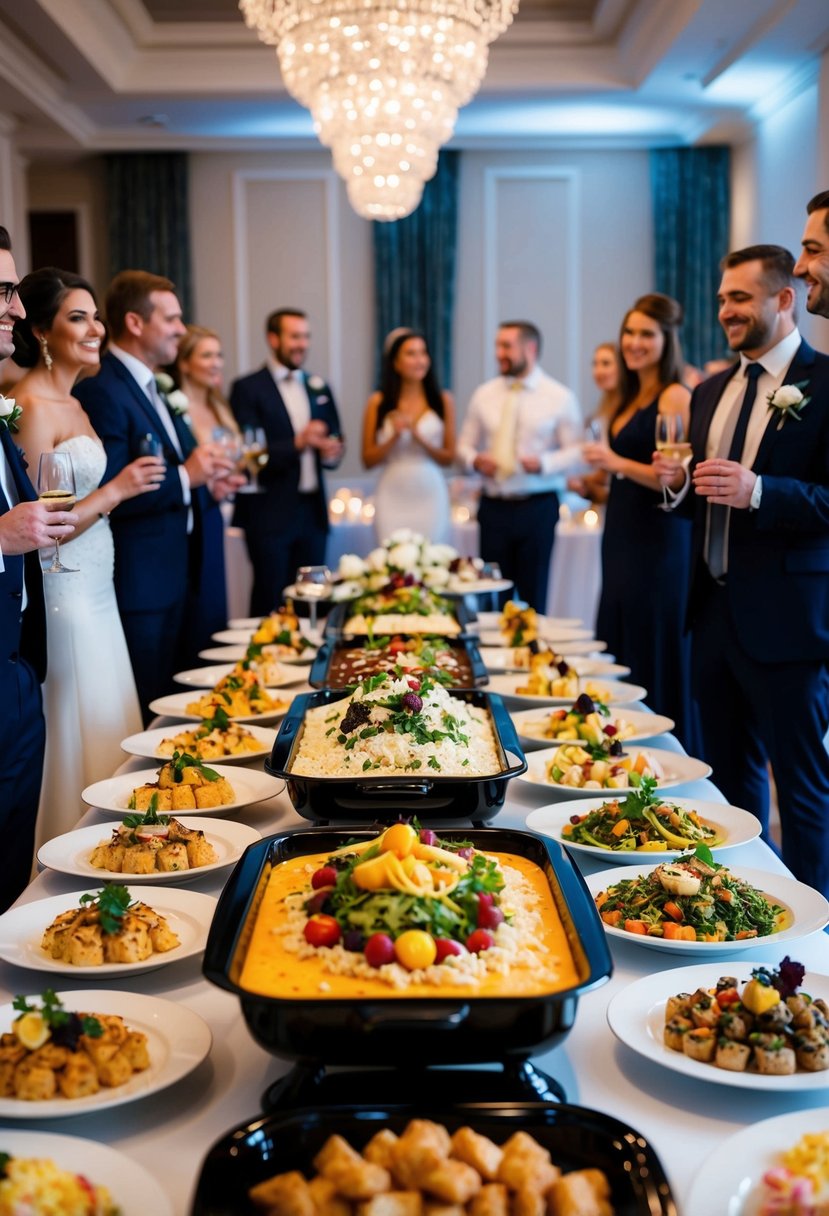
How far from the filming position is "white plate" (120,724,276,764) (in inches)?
87.1

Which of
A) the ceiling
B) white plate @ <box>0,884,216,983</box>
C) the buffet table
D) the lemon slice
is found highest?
the ceiling

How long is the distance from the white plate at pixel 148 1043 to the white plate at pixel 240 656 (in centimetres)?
186

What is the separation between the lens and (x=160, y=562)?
381 cm

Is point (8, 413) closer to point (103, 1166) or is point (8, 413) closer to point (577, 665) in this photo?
point (577, 665)

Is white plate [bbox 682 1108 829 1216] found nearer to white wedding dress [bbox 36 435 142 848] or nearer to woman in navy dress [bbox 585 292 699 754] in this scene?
white wedding dress [bbox 36 435 142 848]

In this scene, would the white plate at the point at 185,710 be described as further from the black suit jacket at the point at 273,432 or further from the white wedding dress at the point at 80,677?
the black suit jacket at the point at 273,432

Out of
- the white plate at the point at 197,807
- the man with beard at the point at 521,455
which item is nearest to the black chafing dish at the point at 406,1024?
the white plate at the point at 197,807

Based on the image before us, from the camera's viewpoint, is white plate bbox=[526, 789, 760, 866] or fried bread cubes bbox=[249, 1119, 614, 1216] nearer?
fried bread cubes bbox=[249, 1119, 614, 1216]

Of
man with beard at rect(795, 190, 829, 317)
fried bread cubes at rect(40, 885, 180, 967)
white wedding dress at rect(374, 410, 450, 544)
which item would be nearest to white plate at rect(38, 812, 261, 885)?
fried bread cubes at rect(40, 885, 180, 967)

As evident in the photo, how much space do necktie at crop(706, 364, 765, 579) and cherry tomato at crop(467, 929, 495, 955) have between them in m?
2.06

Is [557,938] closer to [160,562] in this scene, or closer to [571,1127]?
[571,1127]

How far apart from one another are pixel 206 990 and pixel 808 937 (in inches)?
29.1

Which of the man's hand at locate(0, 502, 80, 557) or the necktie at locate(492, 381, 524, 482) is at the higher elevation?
the necktie at locate(492, 381, 524, 482)

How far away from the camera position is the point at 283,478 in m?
5.98
